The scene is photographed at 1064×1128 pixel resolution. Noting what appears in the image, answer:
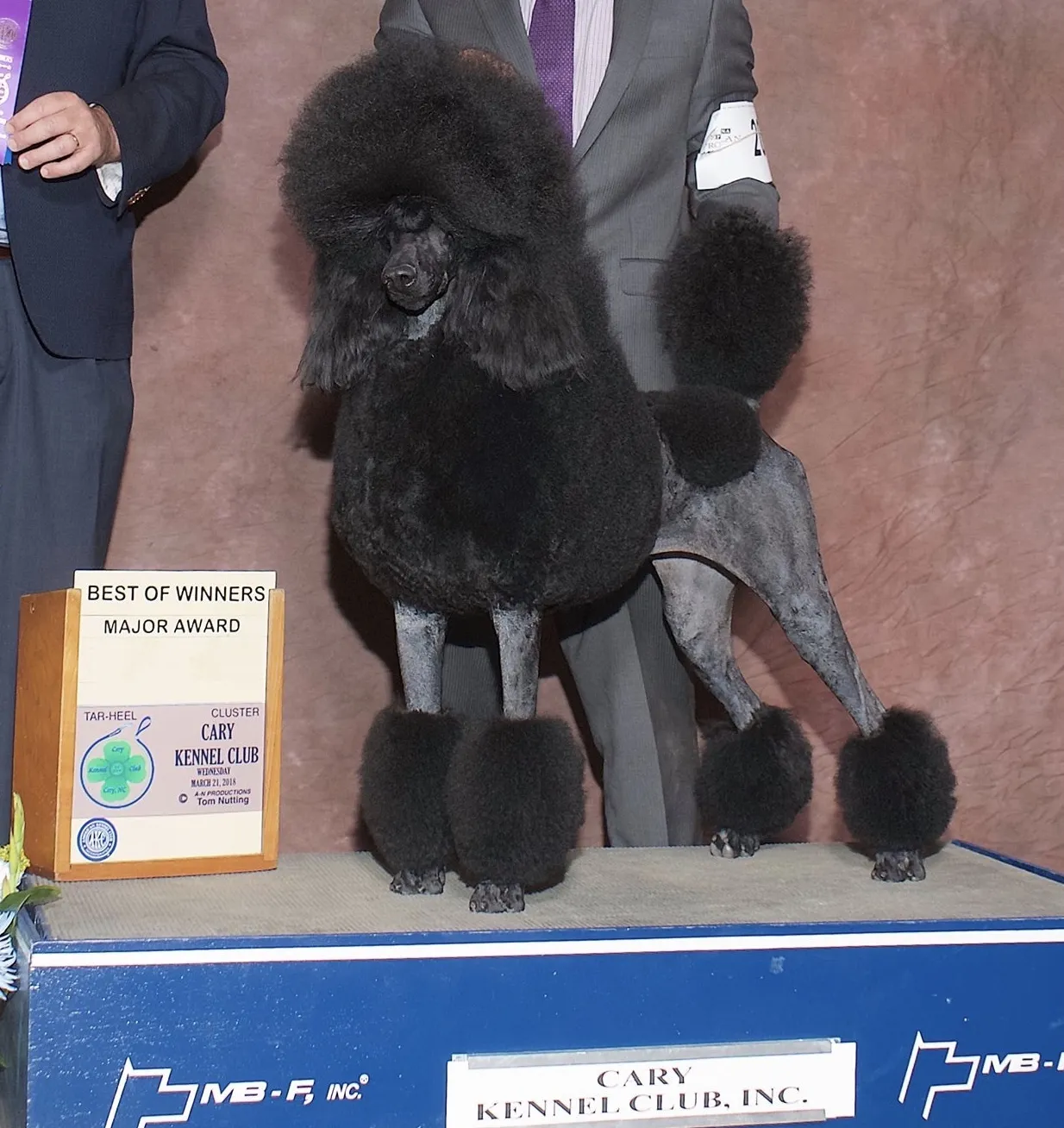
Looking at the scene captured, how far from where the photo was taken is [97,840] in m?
1.70

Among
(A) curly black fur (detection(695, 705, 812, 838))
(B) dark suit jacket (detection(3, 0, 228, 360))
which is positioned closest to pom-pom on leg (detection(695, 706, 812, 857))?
(A) curly black fur (detection(695, 705, 812, 838))

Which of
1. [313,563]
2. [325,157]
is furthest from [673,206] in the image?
[313,563]

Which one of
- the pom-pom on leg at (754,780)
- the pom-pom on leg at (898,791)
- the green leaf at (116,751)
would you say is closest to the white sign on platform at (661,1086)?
the pom-pom on leg at (898,791)

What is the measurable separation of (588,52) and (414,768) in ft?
3.46

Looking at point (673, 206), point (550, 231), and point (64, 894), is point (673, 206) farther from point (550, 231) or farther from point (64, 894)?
point (64, 894)

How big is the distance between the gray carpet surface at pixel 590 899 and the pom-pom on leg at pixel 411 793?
4cm

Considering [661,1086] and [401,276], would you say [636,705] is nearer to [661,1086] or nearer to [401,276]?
[661,1086]

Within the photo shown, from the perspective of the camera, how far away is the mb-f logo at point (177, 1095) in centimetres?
128

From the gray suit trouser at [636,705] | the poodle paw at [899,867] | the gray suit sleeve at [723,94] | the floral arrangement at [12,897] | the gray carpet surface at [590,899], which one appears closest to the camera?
the floral arrangement at [12,897]

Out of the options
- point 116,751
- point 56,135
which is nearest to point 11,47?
point 56,135

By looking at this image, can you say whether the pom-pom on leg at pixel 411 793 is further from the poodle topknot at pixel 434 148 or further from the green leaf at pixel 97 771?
the poodle topknot at pixel 434 148

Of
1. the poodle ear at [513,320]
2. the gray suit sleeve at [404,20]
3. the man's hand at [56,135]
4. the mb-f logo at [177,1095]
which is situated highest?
the gray suit sleeve at [404,20]

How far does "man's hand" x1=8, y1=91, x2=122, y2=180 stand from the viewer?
180 centimetres

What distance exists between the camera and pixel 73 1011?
127 centimetres
